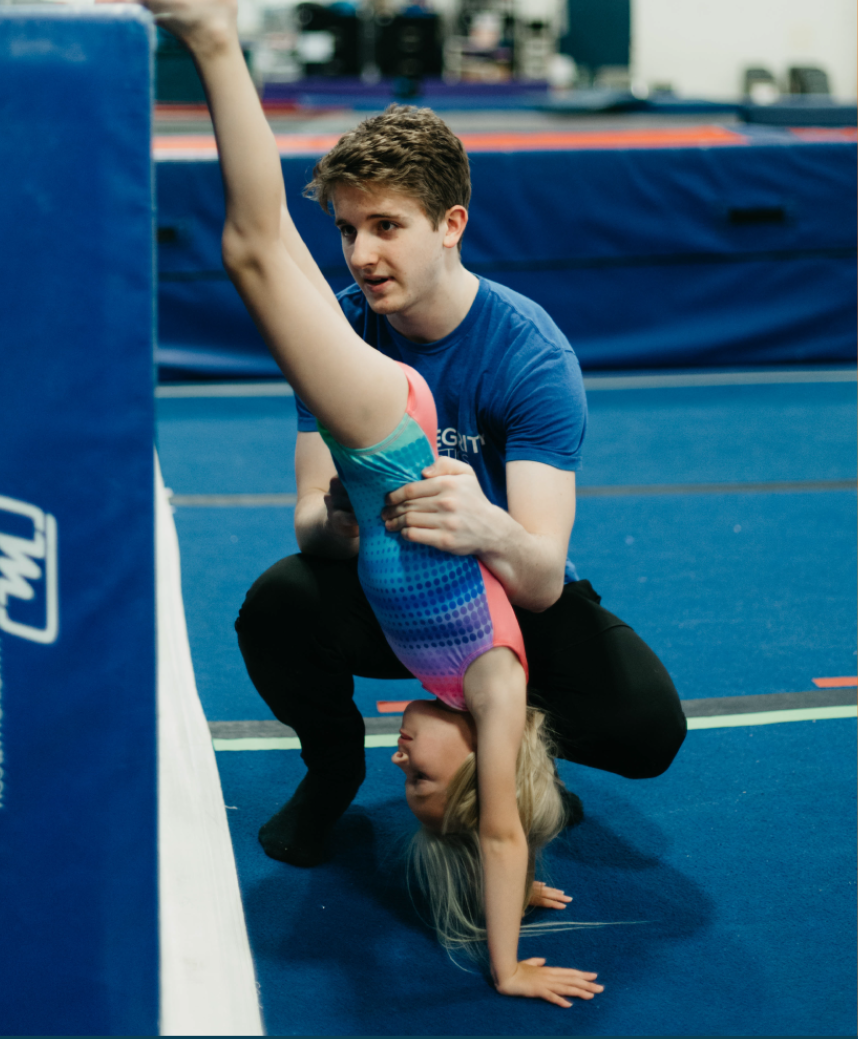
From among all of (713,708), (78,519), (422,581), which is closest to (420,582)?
(422,581)

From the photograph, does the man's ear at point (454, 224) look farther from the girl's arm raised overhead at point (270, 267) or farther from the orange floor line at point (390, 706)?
the orange floor line at point (390, 706)

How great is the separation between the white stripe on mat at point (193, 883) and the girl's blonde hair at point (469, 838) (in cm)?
27

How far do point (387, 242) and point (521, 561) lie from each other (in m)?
0.45

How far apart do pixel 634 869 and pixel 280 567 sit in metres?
0.71

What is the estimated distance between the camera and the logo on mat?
1055 millimetres

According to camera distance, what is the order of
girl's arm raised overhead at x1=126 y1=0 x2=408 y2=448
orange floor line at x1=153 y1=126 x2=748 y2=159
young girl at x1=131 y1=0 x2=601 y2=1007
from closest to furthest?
1. girl's arm raised overhead at x1=126 y1=0 x2=408 y2=448
2. young girl at x1=131 y1=0 x2=601 y2=1007
3. orange floor line at x1=153 y1=126 x2=748 y2=159

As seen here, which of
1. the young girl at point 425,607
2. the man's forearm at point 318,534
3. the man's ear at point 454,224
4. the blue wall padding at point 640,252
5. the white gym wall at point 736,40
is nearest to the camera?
the young girl at point 425,607

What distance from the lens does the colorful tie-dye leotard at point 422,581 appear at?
4.48 feet

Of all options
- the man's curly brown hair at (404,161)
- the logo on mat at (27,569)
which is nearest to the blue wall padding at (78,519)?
the logo on mat at (27,569)

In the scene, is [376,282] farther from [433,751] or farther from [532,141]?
[532,141]

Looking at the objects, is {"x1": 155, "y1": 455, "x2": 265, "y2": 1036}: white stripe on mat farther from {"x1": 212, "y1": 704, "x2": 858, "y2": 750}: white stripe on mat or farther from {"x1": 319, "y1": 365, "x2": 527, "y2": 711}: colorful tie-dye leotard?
{"x1": 319, "y1": 365, "x2": 527, "y2": 711}: colorful tie-dye leotard

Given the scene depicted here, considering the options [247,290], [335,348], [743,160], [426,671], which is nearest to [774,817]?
[426,671]

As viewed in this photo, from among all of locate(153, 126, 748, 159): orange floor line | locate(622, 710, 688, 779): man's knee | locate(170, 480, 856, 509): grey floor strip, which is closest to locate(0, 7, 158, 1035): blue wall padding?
locate(622, 710, 688, 779): man's knee

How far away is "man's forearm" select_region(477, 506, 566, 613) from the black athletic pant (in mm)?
154
